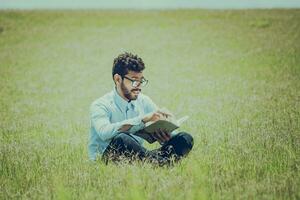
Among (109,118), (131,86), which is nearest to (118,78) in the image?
(131,86)

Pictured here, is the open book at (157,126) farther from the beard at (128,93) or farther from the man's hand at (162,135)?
the beard at (128,93)

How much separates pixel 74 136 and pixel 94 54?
1646cm

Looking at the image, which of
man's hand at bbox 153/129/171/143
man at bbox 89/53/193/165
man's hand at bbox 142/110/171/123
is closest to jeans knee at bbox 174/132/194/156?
man at bbox 89/53/193/165

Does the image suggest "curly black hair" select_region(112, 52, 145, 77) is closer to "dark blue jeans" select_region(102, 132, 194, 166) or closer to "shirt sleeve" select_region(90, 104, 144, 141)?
"shirt sleeve" select_region(90, 104, 144, 141)

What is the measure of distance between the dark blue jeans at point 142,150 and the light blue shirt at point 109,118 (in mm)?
112

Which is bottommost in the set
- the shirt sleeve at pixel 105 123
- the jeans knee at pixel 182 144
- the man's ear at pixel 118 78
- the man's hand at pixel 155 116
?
the jeans knee at pixel 182 144

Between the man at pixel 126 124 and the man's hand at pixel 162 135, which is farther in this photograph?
the man's hand at pixel 162 135

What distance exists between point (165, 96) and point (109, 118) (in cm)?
793

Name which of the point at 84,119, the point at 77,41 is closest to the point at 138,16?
the point at 77,41

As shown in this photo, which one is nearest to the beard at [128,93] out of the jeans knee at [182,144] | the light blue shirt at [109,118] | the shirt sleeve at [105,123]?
the light blue shirt at [109,118]

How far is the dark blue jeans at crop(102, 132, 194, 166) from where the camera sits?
6.64m

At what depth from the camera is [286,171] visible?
617cm

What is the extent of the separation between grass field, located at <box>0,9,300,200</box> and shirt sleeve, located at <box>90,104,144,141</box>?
0.41m

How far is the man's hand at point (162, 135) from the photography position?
686cm
